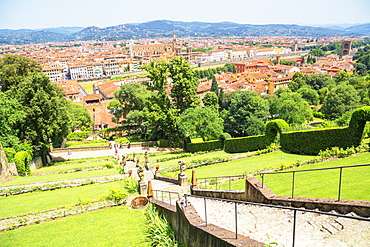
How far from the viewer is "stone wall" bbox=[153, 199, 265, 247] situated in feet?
20.5

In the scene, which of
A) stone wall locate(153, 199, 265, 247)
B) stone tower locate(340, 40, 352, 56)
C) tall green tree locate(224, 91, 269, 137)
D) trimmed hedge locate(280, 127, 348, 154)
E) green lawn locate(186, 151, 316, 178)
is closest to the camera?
stone wall locate(153, 199, 265, 247)

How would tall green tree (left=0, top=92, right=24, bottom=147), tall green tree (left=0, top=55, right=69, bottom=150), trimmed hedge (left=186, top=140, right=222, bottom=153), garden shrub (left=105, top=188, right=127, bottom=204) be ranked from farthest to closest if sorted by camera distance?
1. trimmed hedge (left=186, top=140, right=222, bottom=153)
2. tall green tree (left=0, top=55, right=69, bottom=150)
3. tall green tree (left=0, top=92, right=24, bottom=147)
4. garden shrub (left=105, top=188, right=127, bottom=204)

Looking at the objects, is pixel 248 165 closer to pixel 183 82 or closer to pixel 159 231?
pixel 159 231

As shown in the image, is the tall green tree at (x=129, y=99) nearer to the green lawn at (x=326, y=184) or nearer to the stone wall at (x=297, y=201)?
the green lawn at (x=326, y=184)

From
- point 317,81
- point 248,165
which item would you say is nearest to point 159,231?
point 248,165

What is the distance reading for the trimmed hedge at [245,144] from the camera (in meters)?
24.3

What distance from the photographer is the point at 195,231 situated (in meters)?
7.76

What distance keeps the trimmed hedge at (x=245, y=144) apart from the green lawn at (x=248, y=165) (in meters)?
3.00

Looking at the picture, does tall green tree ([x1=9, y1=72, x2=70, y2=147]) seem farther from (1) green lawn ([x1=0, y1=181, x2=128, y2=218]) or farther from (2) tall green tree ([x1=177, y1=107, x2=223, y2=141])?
(2) tall green tree ([x1=177, y1=107, x2=223, y2=141])

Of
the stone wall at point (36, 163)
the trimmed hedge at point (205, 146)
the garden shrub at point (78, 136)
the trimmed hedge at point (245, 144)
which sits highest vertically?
the trimmed hedge at point (245, 144)

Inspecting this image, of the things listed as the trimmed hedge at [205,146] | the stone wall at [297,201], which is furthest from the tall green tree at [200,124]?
the stone wall at [297,201]

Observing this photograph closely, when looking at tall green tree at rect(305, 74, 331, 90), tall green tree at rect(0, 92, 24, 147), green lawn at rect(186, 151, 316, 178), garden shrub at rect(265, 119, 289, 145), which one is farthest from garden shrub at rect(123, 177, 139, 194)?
tall green tree at rect(305, 74, 331, 90)

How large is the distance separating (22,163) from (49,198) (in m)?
8.30

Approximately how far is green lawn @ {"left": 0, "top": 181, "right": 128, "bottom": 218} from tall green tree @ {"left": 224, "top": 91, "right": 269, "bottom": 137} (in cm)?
2404
